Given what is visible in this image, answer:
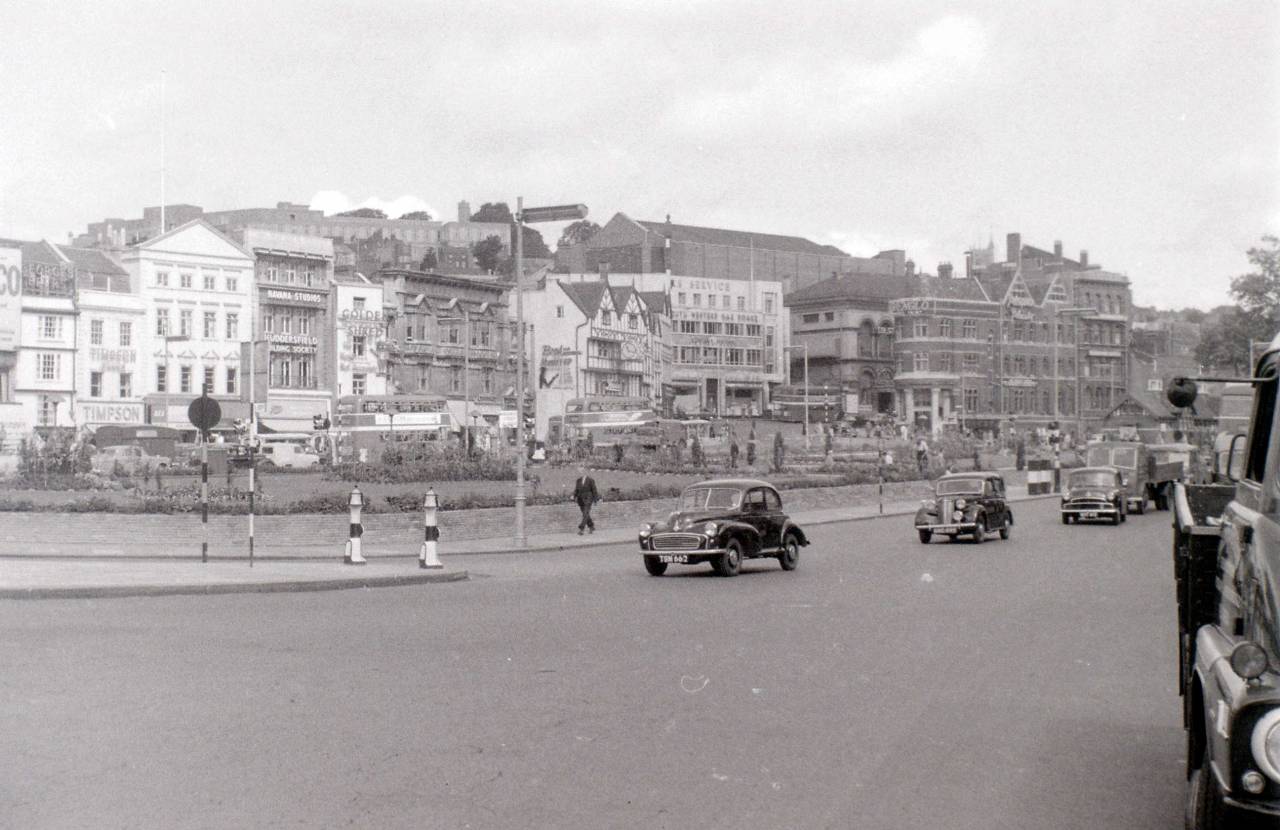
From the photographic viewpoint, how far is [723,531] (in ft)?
75.7

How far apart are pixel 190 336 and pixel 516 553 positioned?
5759cm

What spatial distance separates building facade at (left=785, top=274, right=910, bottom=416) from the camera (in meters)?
119

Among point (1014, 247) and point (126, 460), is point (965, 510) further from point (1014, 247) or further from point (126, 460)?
point (1014, 247)

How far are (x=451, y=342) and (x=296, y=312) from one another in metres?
11.7

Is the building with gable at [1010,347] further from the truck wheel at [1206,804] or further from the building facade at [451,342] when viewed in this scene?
the truck wheel at [1206,804]

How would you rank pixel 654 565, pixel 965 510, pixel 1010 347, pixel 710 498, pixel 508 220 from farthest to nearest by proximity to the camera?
pixel 508 220 < pixel 1010 347 < pixel 965 510 < pixel 710 498 < pixel 654 565

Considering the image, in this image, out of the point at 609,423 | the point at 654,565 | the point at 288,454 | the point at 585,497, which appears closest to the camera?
the point at 654,565

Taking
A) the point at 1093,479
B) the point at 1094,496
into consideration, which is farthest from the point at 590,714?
the point at 1093,479

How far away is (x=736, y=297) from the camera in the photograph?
390 ft

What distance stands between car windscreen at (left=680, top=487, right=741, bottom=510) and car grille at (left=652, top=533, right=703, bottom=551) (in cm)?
132

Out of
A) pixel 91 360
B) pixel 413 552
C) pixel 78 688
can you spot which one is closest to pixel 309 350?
pixel 91 360

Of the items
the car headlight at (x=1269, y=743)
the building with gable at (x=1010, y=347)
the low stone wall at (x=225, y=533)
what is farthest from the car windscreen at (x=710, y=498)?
the building with gable at (x=1010, y=347)

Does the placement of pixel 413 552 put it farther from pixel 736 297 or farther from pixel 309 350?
pixel 736 297

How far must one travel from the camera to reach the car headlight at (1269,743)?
4.13 meters
